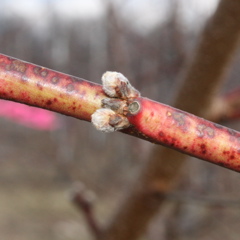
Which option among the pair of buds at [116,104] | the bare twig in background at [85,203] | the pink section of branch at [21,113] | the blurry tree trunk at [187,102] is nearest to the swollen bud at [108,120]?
Answer: the pair of buds at [116,104]

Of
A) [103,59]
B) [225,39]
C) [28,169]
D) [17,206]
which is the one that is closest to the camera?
[225,39]

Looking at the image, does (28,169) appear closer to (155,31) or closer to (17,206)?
(17,206)

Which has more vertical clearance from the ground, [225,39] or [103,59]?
[103,59]

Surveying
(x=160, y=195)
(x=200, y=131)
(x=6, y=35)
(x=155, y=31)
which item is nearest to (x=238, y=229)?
(x=155, y=31)

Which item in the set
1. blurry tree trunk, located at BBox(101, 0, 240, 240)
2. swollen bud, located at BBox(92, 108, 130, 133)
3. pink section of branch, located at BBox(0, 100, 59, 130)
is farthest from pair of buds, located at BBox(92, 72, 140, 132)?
pink section of branch, located at BBox(0, 100, 59, 130)

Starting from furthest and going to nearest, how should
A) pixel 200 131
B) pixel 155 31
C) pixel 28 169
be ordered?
pixel 28 169
pixel 155 31
pixel 200 131

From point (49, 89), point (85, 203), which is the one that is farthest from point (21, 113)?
point (49, 89)

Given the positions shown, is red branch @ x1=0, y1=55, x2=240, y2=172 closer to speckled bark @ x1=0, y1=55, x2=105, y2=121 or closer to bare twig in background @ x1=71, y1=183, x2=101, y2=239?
speckled bark @ x1=0, y1=55, x2=105, y2=121

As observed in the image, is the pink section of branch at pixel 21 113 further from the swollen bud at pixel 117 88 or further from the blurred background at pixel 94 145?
the swollen bud at pixel 117 88
